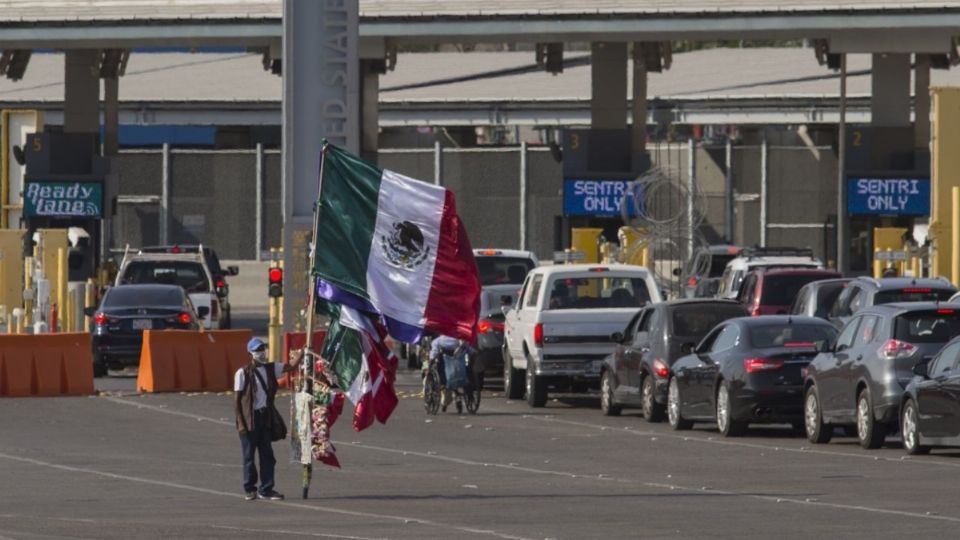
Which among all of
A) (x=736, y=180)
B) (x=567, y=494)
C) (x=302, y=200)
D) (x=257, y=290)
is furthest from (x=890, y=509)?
(x=257, y=290)

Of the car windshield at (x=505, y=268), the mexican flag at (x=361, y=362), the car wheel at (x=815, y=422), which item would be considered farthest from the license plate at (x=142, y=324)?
the mexican flag at (x=361, y=362)

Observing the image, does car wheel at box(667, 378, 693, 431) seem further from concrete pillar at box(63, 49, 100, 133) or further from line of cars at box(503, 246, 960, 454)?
concrete pillar at box(63, 49, 100, 133)

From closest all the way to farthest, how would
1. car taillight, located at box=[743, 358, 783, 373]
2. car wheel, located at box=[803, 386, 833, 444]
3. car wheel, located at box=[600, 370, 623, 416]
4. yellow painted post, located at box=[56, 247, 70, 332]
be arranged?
car wheel, located at box=[803, 386, 833, 444]
car taillight, located at box=[743, 358, 783, 373]
car wheel, located at box=[600, 370, 623, 416]
yellow painted post, located at box=[56, 247, 70, 332]

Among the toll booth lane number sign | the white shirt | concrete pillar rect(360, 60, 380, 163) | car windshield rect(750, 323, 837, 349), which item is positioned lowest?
the white shirt

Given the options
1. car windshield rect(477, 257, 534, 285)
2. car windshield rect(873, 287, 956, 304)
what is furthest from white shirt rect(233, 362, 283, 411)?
car windshield rect(477, 257, 534, 285)

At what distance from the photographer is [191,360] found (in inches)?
1421

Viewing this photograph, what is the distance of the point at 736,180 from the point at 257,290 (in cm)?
1493

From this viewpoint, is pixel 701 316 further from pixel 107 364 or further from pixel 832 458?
pixel 107 364

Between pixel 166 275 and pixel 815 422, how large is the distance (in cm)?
2249

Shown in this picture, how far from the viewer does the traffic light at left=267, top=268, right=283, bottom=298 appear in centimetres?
3966

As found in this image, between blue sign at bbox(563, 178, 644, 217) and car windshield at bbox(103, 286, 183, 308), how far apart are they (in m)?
13.1

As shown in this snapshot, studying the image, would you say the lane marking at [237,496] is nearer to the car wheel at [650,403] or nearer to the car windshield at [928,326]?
the car windshield at [928,326]

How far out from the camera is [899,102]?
5162 centimetres

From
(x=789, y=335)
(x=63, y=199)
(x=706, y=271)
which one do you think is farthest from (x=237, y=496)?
(x=63, y=199)
